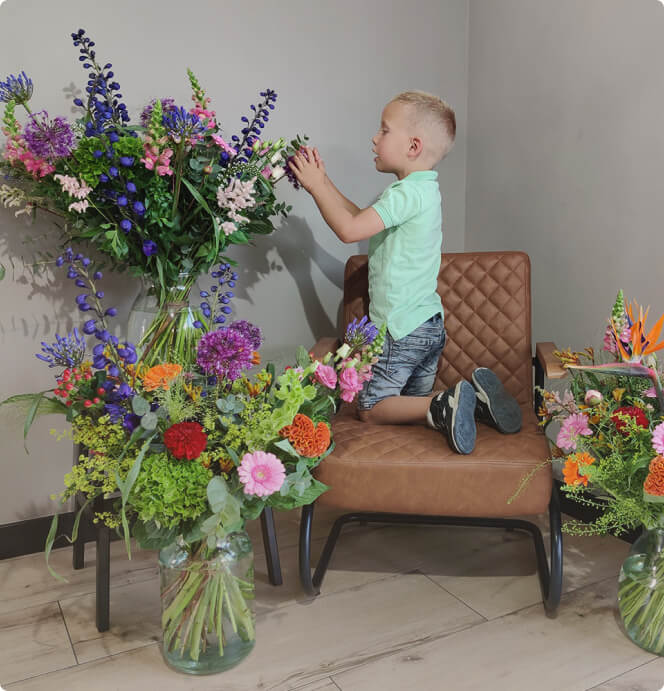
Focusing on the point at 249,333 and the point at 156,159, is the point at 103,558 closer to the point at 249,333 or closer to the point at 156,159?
the point at 249,333

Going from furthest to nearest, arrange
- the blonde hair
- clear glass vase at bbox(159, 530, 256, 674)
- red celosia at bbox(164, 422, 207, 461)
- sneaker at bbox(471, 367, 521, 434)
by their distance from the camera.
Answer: the blonde hair, sneaker at bbox(471, 367, 521, 434), clear glass vase at bbox(159, 530, 256, 674), red celosia at bbox(164, 422, 207, 461)

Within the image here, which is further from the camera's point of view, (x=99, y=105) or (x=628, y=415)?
(x=99, y=105)

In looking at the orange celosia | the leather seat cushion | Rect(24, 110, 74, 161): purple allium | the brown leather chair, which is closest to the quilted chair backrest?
the brown leather chair

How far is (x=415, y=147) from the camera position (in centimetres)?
183

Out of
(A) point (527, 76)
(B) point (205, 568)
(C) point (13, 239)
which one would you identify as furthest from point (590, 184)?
(C) point (13, 239)

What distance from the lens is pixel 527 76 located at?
83.4 inches

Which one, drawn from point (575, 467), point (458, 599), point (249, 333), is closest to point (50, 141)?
point (249, 333)

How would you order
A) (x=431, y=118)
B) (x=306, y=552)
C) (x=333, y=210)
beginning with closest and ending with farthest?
1. (x=306, y=552)
2. (x=333, y=210)
3. (x=431, y=118)

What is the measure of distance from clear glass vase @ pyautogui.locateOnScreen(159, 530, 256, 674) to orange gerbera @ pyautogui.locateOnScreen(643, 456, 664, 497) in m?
0.79

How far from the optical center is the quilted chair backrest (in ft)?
6.24

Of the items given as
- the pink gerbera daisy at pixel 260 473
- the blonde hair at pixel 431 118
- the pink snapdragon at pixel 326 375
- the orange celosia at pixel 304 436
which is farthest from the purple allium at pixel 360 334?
the blonde hair at pixel 431 118

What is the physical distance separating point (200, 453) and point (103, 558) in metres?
0.46

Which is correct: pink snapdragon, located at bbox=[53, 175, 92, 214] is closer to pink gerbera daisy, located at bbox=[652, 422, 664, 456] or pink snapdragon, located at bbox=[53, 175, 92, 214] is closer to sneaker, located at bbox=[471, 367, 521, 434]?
sneaker, located at bbox=[471, 367, 521, 434]

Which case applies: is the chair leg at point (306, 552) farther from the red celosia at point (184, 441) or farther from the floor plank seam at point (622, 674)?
the floor plank seam at point (622, 674)
